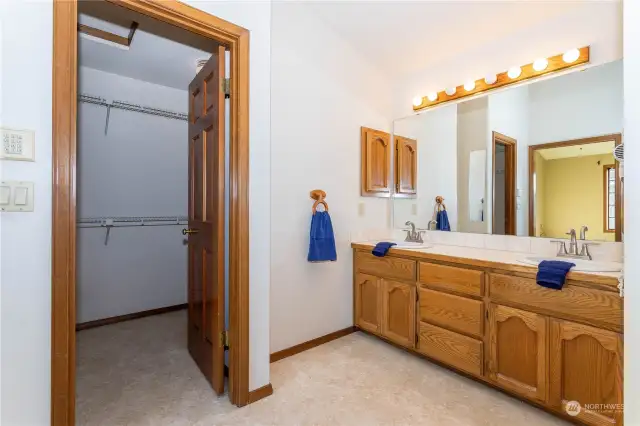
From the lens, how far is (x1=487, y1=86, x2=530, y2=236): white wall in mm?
2213

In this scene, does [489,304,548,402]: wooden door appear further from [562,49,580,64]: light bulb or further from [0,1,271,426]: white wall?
[0,1,271,426]: white wall

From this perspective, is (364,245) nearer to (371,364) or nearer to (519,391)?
(371,364)

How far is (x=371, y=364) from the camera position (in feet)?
7.41

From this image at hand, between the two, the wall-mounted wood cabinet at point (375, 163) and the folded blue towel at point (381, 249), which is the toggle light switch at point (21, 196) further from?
the wall-mounted wood cabinet at point (375, 163)

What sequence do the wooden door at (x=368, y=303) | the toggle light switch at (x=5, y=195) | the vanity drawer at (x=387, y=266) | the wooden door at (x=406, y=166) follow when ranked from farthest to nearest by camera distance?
the wooden door at (x=406, y=166) < the wooden door at (x=368, y=303) < the vanity drawer at (x=387, y=266) < the toggle light switch at (x=5, y=195)

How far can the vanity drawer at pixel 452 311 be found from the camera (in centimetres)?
197

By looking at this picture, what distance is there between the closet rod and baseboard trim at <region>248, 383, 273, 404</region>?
2.66 metres

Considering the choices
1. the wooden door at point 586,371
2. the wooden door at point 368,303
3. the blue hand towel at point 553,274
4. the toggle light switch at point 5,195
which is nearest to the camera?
the toggle light switch at point 5,195

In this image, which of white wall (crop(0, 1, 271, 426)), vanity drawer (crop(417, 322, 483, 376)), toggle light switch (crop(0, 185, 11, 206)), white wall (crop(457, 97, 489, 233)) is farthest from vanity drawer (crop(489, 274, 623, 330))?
toggle light switch (crop(0, 185, 11, 206))

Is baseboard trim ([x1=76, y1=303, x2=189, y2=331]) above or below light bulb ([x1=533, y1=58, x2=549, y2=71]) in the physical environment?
below

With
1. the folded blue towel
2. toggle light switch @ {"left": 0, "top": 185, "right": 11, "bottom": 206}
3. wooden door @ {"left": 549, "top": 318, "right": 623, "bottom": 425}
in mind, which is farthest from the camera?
the folded blue towel

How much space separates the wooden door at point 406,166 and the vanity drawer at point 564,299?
3.96 feet

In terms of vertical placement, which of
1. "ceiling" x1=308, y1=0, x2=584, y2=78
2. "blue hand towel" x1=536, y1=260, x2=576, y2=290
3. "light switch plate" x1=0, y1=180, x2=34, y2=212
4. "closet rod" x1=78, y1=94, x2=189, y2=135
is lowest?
"blue hand towel" x1=536, y1=260, x2=576, y2=290

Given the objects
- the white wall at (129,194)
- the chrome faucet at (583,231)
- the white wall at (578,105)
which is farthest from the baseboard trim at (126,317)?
the white wall at (578,105)
